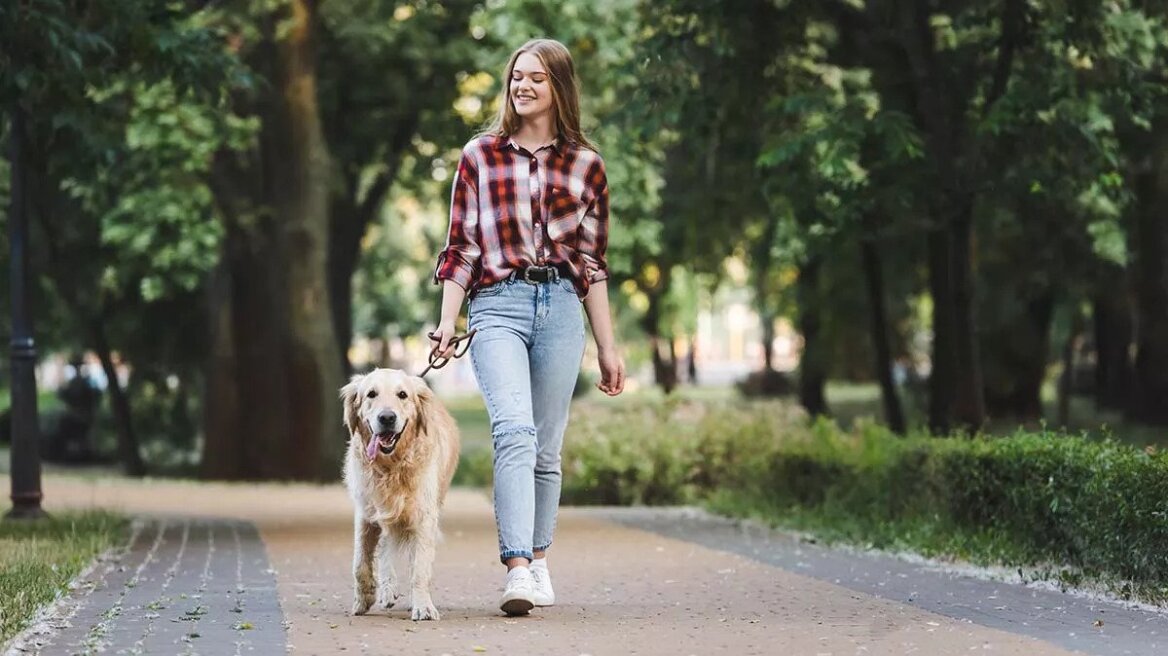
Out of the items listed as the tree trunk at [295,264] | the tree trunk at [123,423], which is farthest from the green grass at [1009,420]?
the tree trunk at [123,423]

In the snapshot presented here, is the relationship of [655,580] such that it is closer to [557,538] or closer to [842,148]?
[557,538]

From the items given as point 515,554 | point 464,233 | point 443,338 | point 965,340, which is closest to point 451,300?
point 443,338

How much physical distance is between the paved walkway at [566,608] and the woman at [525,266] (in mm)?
621

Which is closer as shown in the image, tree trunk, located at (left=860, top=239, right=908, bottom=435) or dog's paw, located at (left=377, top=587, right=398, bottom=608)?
dog's paw, located at (left=377, top=587, right=398, bottom=608)

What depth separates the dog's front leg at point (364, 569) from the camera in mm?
8773

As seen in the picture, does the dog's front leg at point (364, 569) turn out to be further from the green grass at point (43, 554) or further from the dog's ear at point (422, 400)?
the green grass at point (43, 554)

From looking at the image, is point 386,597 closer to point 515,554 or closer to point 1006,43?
point 515,554

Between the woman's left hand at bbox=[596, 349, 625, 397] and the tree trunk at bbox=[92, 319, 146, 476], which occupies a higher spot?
the woman's left hand at bbox=[596, 349, 625, 397]

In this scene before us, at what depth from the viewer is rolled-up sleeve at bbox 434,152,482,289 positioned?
846 cm

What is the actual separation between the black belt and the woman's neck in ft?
1.70

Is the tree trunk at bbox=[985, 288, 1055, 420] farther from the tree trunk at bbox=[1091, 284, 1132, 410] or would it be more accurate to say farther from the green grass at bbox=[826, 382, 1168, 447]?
the tree trunk at bbox=[1091, 284, 1132, 410]

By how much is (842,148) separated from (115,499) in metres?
9.48

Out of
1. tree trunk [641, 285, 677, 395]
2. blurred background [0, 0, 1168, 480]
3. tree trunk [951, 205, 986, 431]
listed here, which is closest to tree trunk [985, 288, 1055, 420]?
blurred background [0, 0, 1168, 480]

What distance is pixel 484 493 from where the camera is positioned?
23062 millimetres
